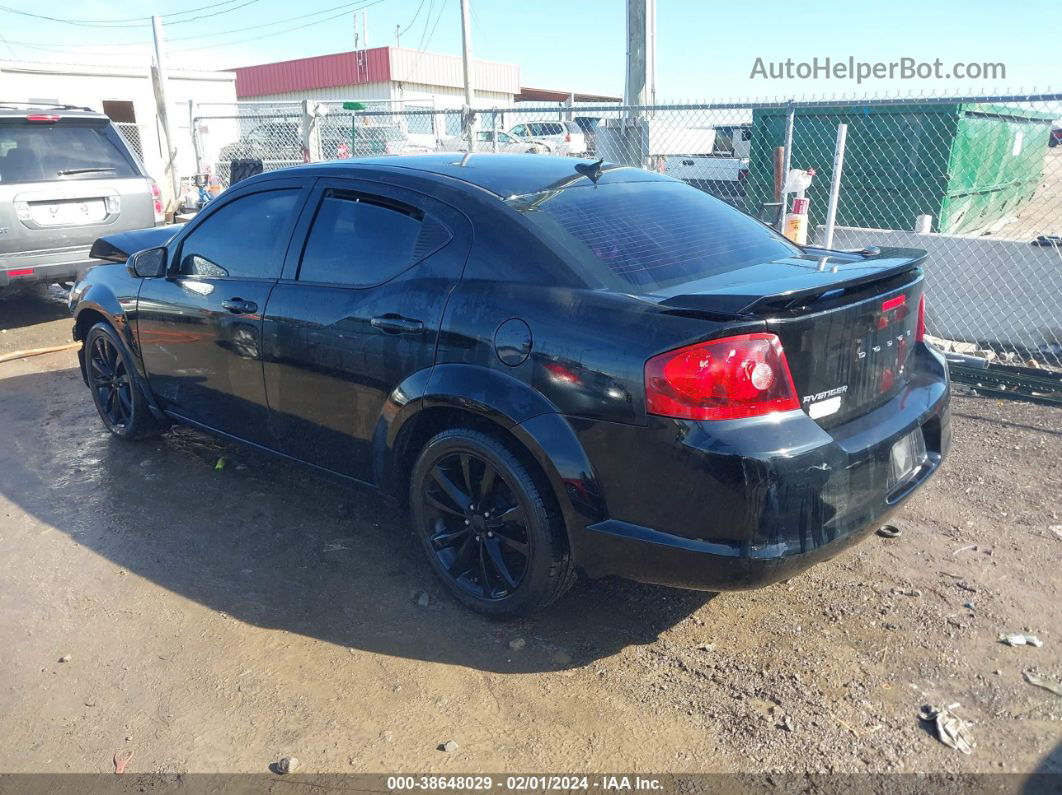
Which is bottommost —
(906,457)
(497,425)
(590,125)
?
(906,457)

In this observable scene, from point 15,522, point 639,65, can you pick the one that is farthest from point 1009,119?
point 15,522

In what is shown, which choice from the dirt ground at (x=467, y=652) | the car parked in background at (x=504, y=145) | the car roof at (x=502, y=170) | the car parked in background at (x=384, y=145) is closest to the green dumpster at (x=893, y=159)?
the car parked in background at (x=504, y=145)

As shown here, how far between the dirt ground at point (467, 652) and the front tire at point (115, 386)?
0.69 metres

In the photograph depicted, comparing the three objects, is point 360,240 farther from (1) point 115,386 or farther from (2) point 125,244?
(2) point 125,244

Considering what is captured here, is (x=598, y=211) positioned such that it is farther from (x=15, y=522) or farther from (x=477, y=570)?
(x=15, y=522)

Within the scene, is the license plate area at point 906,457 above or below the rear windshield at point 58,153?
below

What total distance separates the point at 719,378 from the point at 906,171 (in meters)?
8.63

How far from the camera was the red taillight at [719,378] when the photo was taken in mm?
2615

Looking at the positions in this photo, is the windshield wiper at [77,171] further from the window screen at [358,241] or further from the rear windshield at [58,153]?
the window screen at [358,241]

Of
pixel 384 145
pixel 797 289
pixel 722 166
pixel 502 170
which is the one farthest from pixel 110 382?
pixel 384 145

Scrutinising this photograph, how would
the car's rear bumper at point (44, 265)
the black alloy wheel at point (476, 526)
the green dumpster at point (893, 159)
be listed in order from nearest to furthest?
the black alloy wheel at point (476, 526) → the car's rear bumper at point (44, 265) → the green dumpster at point (893, 159)

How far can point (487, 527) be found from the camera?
327 cm

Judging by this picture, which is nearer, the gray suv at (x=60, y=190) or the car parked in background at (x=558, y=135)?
the gray suv at (x=60, y=190)

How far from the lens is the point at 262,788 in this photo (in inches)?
101
